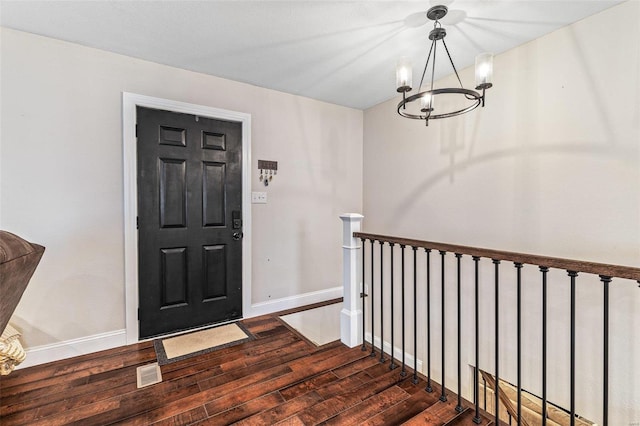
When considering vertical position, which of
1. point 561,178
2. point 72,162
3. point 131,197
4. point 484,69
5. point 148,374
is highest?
point 484,69

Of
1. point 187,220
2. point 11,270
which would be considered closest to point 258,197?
point 187,220

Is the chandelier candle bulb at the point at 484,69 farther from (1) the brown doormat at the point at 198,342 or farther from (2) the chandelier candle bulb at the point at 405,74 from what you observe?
(1) the brown doormat at the point at 198,342

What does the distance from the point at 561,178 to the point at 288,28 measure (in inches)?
89.1

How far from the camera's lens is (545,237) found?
221cm

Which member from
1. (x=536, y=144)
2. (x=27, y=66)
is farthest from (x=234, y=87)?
(x=536, y=144)

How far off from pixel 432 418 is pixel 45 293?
2.85 m

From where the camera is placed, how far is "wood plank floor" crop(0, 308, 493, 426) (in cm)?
165

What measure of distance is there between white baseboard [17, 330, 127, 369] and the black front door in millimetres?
209

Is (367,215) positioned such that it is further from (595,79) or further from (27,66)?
(27,66)

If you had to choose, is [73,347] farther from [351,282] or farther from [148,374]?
[351,282]

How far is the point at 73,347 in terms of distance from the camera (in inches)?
90.8

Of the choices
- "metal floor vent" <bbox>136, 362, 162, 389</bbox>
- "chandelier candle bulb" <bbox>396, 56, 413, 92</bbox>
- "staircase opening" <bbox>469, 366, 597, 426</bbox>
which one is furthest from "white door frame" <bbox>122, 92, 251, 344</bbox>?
"staircase opening" <bbox>469, 366, 597, 426</bbox>

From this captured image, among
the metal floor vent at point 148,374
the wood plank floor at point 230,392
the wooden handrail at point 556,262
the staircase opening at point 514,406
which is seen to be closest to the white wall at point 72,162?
the wood plank floor at point 230,392

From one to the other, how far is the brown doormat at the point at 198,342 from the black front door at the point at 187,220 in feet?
0.41
